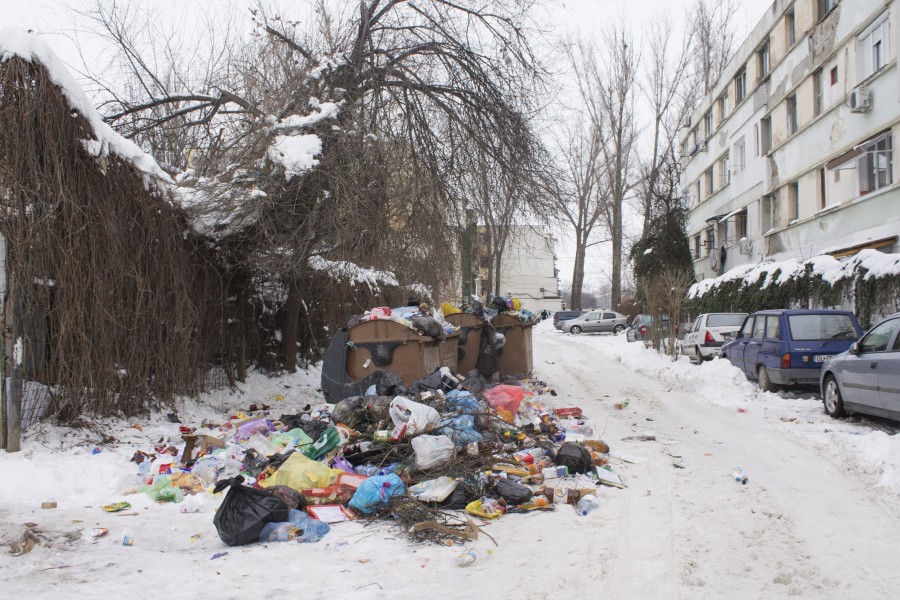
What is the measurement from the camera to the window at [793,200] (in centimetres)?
2466

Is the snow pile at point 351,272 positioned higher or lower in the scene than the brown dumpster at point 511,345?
higher

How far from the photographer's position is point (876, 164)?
60.6ft

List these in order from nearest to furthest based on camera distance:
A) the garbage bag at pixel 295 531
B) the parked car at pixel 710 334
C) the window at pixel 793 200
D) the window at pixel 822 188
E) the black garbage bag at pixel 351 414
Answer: the garbage bag at pixel 295 531
the black garbage bag at pixel 351 414
the parked car at pixel 710 334
the window at pixel 822 188
the window at pixel 793 200

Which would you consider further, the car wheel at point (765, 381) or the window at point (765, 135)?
the window at point (765, 135)

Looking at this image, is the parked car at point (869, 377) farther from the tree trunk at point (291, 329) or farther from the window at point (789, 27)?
the window at point (789, 27)

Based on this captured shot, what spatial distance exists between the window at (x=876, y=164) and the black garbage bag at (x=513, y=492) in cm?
1681

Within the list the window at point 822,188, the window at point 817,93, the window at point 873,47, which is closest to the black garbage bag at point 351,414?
the window at point 873,47

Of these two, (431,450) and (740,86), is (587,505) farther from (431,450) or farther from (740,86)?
(740,86)

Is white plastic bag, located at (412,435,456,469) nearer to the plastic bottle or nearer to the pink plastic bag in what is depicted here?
the plastic bottle

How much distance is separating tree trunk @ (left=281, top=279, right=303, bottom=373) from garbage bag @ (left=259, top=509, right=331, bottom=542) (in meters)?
7.60

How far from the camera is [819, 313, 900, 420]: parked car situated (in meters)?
8.04

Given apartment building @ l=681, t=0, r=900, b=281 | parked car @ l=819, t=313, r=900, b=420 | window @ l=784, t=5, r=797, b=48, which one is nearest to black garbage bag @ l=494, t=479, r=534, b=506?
parked car @ l=819, t=313, r=900, b=420

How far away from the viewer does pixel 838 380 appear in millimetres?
9414

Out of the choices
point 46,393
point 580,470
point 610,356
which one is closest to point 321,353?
point 46,393
